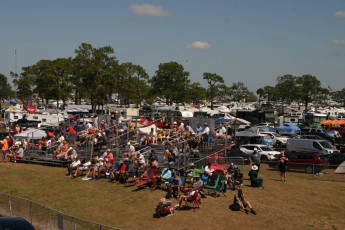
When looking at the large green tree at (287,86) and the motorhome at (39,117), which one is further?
the large green tree at (287,86)

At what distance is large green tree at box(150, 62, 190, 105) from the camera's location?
322 ft

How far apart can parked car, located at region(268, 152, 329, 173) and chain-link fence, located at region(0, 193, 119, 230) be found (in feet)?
53.3

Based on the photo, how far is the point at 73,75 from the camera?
269 ft

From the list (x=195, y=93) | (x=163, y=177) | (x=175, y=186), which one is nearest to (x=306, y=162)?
(x=163, y=177)

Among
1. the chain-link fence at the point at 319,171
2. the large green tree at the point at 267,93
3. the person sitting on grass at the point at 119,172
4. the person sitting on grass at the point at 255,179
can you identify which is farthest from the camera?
the large green tree at the point at 267,93

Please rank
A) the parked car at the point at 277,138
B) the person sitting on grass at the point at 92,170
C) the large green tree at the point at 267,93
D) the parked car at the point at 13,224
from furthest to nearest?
the large green tree at the point at 267,93
the parked car at the point at 277,138
the person sitting on grass at the point at 92,170
the parked car at the point at 13,224

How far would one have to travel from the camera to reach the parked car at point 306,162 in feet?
84.1

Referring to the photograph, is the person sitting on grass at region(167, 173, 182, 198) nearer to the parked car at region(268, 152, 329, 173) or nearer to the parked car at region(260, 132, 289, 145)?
the parked car at region(268, 152, 329, 173)

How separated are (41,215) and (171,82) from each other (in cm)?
8584

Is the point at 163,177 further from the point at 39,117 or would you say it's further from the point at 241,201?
the point at 39,117

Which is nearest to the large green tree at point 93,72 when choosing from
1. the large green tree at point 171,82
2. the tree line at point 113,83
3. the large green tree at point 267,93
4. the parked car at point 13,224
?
the tree line at point 113,83

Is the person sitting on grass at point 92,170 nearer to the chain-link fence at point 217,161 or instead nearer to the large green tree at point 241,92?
the chain-link fence at point 217,161

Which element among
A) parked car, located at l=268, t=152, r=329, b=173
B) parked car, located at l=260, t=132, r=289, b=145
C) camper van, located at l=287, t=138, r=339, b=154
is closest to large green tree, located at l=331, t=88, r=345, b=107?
parked car, located at l=260, t=132, r=289, b=145

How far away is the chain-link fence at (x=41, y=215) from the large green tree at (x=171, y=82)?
3215 inches
